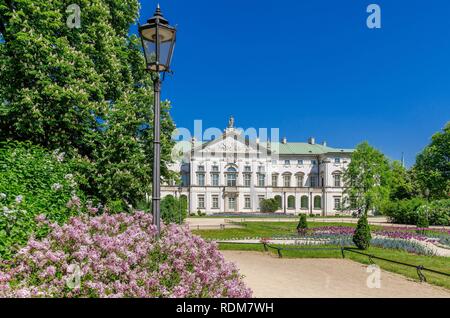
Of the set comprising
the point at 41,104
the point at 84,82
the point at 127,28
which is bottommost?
the point at 41,104

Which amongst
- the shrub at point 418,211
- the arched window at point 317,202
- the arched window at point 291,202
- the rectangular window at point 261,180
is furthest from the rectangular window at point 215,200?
the shrub at point 418,211

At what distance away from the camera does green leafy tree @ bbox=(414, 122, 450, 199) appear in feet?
148

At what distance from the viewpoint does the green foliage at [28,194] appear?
5.36m

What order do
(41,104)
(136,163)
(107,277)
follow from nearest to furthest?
1. (107,277)
2. (41,104)
3. (136,163)

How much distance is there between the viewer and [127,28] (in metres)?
16.4

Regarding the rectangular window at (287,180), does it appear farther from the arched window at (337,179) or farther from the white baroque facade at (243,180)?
the arched window at (337,179)

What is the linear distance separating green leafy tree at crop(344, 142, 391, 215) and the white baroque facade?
49.1 feet

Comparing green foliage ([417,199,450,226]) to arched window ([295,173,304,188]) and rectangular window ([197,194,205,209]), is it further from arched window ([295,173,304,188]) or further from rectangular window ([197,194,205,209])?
rectangular window ([197,194,205,209])

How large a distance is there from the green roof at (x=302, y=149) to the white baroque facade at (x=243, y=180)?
3.39 ft

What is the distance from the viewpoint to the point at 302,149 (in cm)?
7294

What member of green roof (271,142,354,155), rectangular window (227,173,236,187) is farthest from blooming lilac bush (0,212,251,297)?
green roof (271,142,354,155)
